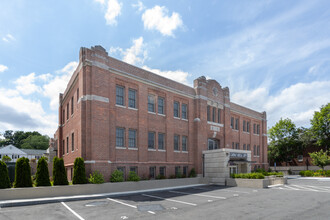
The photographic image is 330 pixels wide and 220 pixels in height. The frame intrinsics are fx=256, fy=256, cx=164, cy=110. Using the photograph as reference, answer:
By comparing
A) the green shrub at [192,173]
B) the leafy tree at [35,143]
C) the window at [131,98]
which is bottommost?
the leafy tree at [35,143]

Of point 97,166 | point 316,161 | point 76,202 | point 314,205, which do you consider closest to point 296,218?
point 314,205

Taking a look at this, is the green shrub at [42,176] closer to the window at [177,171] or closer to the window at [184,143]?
the window at [177,171]

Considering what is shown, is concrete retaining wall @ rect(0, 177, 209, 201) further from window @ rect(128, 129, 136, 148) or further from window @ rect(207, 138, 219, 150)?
window @ rect(207, 138, 219, 150)

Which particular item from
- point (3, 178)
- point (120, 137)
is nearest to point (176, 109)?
point (120, 137)

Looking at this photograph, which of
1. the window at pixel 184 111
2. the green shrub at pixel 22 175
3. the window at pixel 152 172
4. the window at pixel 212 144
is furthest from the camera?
the window at pixel 212 144

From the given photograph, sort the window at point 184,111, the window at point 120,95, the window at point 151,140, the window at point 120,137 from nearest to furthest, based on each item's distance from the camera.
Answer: the window at point 120,137
the window at point 120,95
the window at point 151,140
the window at point 184,111

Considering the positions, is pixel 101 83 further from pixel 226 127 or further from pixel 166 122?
pixel 226 127

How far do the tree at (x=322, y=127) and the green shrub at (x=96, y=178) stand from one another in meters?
49.1

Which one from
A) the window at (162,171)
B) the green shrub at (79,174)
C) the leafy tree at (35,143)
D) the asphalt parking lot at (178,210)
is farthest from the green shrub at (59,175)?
the leafy tree at (35,143)

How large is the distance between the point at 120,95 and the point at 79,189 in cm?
925

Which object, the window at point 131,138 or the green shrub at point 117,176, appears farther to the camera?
the window at point 131,138

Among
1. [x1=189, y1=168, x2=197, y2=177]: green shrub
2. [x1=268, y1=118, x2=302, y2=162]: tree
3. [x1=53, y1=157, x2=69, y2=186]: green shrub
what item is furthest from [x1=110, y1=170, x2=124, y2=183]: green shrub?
[x1=268, y1=118, x2=302, y2=162]: tree

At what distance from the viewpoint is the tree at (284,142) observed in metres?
57.2

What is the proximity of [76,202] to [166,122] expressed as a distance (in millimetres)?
13583
